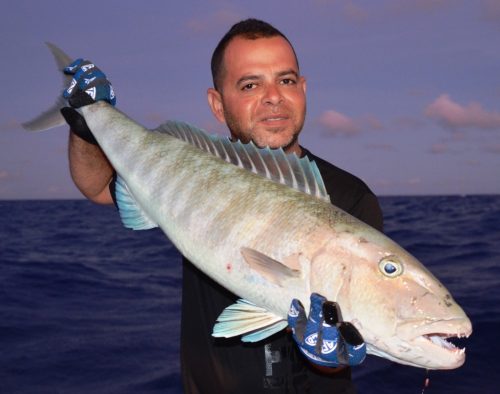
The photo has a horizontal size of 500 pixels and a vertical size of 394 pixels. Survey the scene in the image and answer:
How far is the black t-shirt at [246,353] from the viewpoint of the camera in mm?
4211

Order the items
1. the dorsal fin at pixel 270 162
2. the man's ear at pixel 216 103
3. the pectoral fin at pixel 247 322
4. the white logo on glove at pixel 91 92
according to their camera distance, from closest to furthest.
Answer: the pectoral fin at pixel 247 322 → the dorsal fin at pixel 270 162 → the white logo on glove at pixel 91 92 → the man's ear at pixel 216 103

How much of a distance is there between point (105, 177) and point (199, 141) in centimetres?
164

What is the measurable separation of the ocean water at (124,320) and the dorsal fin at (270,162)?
6319mm

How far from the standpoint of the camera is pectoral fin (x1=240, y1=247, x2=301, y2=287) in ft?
10.7

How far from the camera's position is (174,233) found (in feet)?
13.1

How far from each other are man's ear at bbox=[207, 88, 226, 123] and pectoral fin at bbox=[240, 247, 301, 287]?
82.0 inches

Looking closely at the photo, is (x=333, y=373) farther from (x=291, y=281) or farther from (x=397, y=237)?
(x=397, y=237)

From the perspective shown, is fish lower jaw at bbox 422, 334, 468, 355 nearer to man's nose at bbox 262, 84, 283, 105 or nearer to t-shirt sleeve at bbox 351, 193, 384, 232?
t-shirt sleeve at bbox 351, 193, 384, 232

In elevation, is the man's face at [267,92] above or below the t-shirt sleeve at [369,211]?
above

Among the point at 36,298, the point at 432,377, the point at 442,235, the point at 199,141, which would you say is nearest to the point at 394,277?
the point at 199,141

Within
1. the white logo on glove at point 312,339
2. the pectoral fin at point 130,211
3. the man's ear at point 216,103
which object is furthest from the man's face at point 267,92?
the white logo on glove at point 312,339

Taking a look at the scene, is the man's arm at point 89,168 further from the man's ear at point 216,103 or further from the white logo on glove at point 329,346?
the white logo on glove at point 329,346

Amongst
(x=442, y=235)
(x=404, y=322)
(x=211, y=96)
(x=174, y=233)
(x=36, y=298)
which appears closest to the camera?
(x=404, y=322)

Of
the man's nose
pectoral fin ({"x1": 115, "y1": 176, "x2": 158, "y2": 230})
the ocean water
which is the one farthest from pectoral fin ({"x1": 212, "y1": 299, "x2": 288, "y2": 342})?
the ocean water
